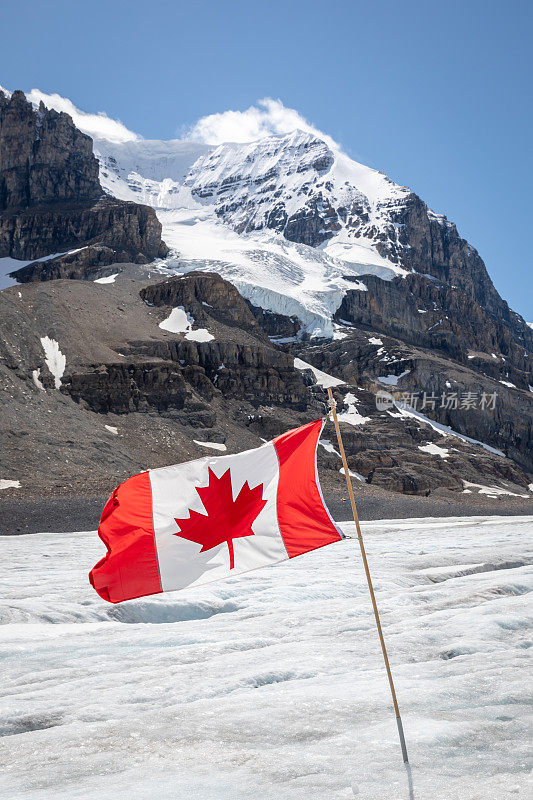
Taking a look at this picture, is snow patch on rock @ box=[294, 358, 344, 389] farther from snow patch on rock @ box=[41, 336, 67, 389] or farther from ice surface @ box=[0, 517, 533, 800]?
ice surface @ box=[0, 517, 533, 800]

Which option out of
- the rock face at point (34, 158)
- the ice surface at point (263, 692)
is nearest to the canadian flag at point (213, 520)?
the ice surface at point (263, 692)

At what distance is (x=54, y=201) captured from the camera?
481 ft

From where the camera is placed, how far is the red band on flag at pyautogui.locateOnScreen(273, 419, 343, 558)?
727cm

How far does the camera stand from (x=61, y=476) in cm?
3453

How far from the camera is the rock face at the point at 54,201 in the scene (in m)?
130

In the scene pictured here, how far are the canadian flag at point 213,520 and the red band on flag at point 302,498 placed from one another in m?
0.01

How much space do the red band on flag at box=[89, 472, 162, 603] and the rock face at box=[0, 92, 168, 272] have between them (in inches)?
4746

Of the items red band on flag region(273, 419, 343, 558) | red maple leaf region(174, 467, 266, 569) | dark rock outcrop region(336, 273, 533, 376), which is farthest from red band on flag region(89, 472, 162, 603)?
dark rock outcrop region(336, 273, 533, 376)

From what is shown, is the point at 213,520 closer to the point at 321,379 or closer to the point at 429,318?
the point at 321,379

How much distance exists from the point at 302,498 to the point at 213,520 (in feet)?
4.00

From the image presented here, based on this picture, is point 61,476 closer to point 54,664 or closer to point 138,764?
point 54,664

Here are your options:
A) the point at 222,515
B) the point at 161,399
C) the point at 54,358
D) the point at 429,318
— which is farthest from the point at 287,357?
the point at 429,318

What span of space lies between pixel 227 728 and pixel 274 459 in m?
3.29

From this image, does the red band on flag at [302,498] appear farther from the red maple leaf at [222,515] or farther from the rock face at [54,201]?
the rock face at [54,201]
